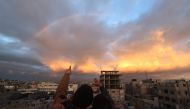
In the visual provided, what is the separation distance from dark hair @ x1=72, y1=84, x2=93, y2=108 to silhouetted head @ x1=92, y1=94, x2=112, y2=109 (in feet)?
0.78

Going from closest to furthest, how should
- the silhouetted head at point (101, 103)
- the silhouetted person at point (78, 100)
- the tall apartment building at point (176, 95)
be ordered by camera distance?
the silhouetted person at point (78, 100)
the silhouetted head at point (101, 103)
the tall apartment building at point (176, 95)

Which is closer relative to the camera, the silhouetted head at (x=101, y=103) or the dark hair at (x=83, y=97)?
the dark hair at (x=83, y=97)

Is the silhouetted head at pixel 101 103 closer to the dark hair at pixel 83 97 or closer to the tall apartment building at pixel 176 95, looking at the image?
the dark hair at pixel 83 97

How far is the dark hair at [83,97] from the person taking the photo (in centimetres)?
557

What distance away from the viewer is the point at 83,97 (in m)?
5.62

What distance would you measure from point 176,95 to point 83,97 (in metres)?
80.0

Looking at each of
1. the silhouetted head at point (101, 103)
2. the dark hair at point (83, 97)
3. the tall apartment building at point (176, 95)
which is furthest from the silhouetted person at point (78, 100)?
the tall apartment building at point (176, 95)

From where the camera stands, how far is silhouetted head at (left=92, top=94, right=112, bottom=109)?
584cm

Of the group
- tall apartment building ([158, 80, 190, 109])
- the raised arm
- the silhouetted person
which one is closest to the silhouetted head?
the silhouetted person

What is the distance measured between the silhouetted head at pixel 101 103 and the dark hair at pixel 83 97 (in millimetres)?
236

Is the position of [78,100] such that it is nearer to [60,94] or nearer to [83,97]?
[83,97]

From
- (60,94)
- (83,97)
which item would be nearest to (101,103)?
(83,97)

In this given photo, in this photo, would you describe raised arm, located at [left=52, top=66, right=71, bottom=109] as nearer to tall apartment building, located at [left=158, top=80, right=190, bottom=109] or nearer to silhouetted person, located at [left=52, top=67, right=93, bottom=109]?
silhouetted person, located at [left=52, top=67, right=93, bottom=109]

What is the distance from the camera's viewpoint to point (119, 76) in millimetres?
136250
